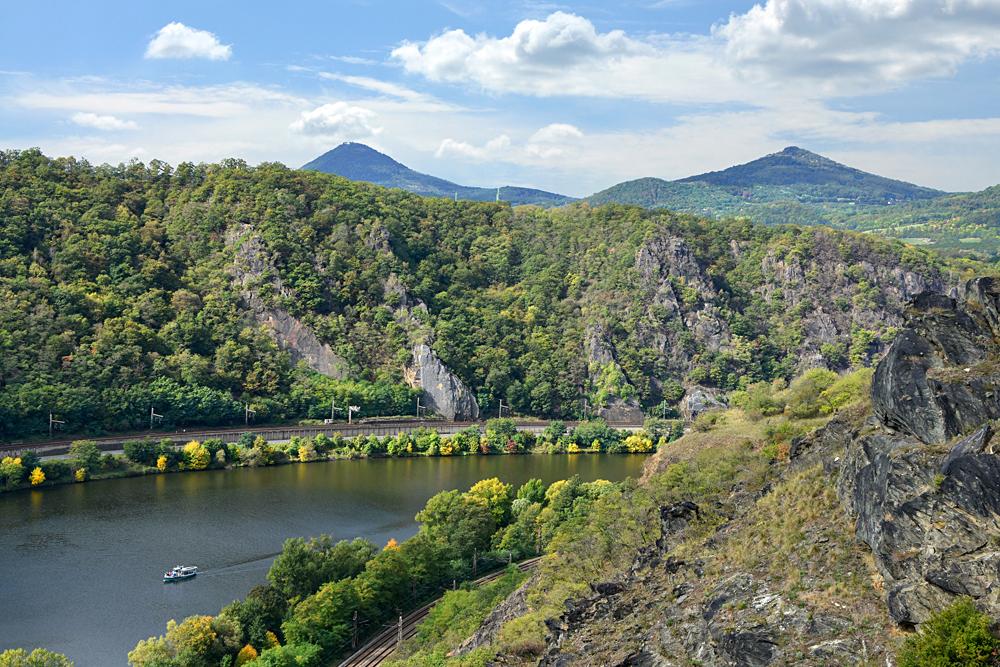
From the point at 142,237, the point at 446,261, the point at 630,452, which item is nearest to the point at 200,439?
the point at 142,237

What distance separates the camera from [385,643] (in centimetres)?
3769

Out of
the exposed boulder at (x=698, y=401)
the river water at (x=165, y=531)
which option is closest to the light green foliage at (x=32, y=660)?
the river water at (x=165, y=531)

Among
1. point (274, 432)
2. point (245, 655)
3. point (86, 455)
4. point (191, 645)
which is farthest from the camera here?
point (274, 432)

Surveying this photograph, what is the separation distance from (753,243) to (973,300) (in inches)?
4296

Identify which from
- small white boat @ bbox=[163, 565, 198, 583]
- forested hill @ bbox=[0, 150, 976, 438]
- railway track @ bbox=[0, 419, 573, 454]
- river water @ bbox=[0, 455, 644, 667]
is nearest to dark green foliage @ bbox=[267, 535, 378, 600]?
river water @ bbox=[0, 455, 644, 667]

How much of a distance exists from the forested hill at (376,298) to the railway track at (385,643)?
42801 millimetres

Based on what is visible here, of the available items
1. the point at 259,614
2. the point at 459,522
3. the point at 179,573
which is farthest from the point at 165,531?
the point at 459,522

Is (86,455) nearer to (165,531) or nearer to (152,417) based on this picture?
(152,417)

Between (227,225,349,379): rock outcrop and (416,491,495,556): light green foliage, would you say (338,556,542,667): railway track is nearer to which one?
(416,491,495,556): light green foliage

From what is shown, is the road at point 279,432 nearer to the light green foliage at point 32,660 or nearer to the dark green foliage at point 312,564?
the dark green foliage at point 312,564

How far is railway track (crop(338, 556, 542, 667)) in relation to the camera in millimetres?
35969

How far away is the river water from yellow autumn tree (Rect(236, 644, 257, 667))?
16.4 ft

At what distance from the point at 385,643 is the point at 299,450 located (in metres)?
37.9

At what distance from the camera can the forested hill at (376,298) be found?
260 ft
